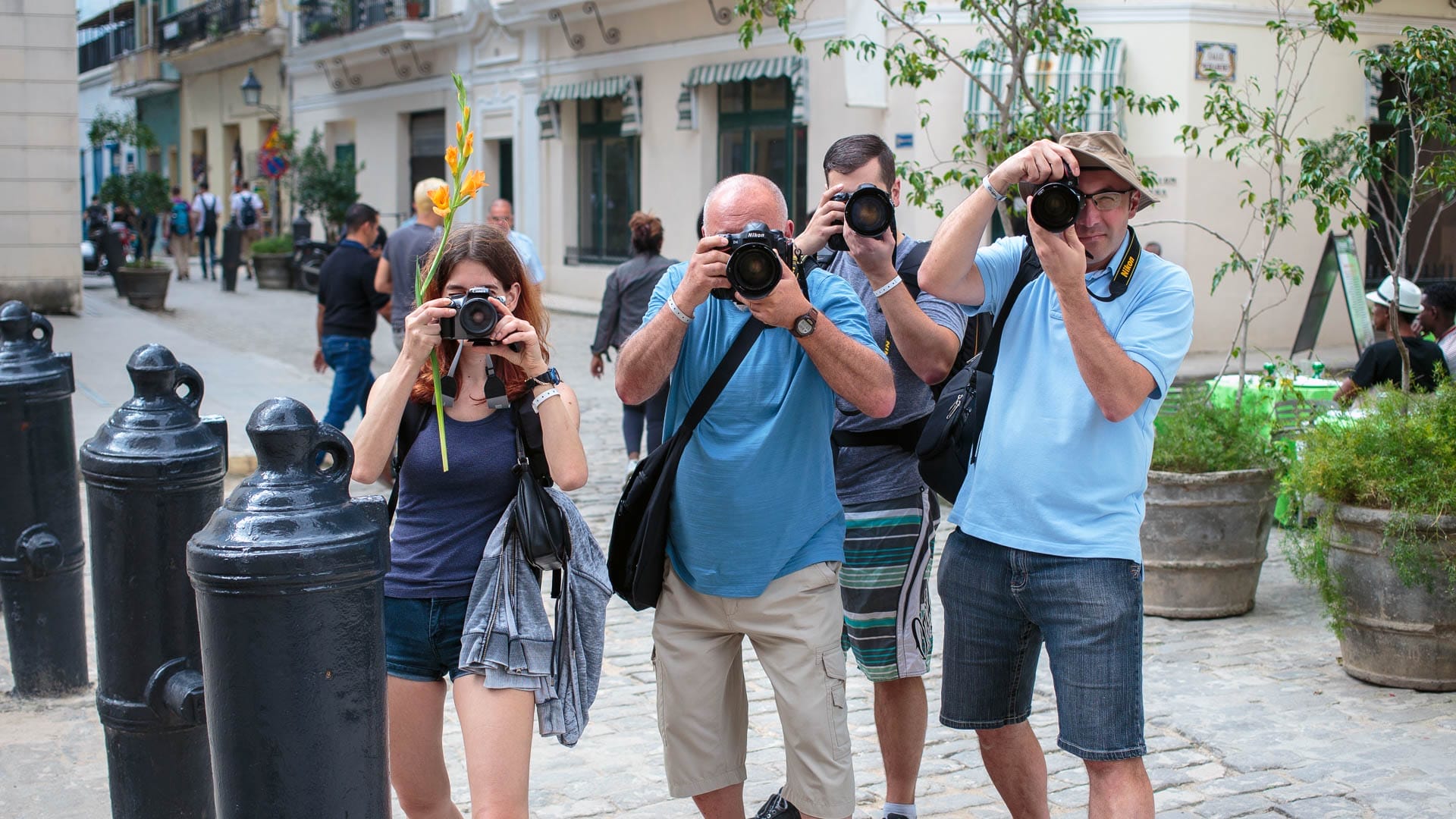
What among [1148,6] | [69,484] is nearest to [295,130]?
[1148,6]

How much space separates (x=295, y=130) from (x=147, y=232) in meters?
5.85

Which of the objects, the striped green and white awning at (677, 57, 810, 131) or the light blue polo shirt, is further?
the striped green and white awning at (677, 57, 810, 131)

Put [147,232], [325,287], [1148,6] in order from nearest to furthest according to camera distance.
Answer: [325,287] < [1148,6] < [147,232]

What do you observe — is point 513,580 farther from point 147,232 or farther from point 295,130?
point 295,130

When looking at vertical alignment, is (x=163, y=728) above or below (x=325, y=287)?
below

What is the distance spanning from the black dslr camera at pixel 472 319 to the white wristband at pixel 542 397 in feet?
0.60

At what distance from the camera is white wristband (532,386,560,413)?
339 centimetres

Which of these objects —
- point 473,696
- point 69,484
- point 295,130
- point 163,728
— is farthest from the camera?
point 295,130

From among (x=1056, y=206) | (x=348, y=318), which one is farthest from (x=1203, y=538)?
(x=348, y=318)

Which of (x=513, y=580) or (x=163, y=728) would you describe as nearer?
(x=513, y=580)

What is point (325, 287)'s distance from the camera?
9.48 metres

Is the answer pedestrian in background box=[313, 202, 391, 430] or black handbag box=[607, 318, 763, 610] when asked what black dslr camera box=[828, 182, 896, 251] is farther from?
pedestrian in background box=[313, 202, 391, 430]

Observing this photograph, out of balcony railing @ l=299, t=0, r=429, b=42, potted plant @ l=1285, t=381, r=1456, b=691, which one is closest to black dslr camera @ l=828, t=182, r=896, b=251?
potted plant @ l=1285, t=381, r=1456, b=691

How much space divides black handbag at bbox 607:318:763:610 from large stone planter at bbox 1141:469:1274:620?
10.9ft
